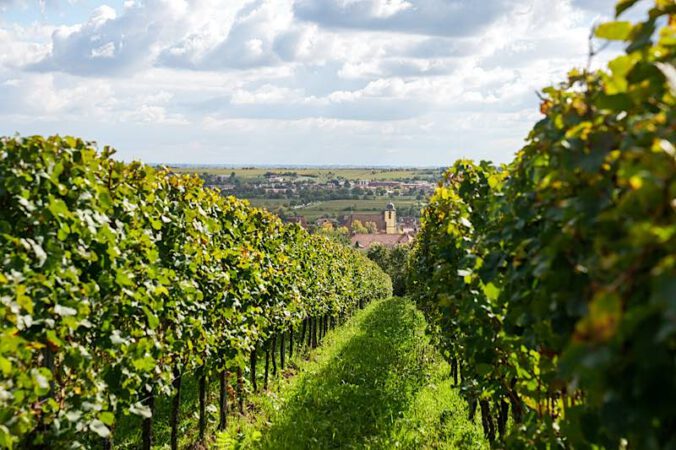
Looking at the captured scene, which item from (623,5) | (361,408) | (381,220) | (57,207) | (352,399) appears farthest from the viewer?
(381,220)

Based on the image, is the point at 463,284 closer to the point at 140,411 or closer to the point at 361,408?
→ the point at 140,411

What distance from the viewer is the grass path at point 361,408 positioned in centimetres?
874

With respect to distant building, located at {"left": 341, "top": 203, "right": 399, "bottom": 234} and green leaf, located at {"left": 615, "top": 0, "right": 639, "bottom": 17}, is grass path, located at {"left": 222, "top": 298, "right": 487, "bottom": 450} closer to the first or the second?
green leaf, located at {"left": 615, "top": 0, "right": 639, "bottom": 17}

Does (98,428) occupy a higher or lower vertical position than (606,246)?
lower

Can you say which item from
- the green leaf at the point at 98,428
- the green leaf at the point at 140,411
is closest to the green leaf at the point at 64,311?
the green leaf at the point at 98,428

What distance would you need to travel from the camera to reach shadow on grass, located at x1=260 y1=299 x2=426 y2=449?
901 cm

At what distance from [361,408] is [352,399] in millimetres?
597

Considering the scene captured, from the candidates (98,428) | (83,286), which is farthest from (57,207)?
(98,428)

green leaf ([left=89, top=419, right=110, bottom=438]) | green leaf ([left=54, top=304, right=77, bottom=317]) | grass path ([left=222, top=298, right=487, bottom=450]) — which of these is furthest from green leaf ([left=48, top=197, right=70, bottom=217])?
grass path ([left=222, top=298, right=487, bottom=450])

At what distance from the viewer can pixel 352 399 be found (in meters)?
11.4

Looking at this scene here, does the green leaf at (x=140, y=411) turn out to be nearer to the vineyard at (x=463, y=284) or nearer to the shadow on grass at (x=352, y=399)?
the vineyard at (x=463, y=284)

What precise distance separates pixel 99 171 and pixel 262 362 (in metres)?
11.2

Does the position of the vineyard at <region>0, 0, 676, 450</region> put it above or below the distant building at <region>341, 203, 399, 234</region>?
above

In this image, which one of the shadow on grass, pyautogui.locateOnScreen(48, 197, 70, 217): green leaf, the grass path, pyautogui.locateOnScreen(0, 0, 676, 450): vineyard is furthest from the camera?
the shadow on grass
